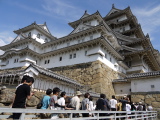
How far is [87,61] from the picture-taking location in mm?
18656

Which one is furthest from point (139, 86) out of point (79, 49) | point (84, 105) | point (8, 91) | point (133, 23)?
point (133, 23)

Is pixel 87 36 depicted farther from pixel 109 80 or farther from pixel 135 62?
pixel 135 62

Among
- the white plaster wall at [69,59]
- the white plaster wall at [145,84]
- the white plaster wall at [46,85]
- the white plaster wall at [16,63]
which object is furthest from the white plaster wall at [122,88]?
the white plaster wall at [16,63]

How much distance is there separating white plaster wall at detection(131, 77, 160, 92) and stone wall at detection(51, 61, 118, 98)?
343 cm

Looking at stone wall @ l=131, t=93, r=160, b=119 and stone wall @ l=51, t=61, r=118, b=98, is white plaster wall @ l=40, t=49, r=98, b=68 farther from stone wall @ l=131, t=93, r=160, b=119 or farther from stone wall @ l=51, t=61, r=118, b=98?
stone wall @ l=131, t=93, r=160, b=119

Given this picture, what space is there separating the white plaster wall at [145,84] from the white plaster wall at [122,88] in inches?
66.6

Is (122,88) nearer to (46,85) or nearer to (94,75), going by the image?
(94,75)

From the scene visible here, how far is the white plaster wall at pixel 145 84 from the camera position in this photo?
15.6m

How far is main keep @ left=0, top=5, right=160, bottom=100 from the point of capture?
45.5 feet

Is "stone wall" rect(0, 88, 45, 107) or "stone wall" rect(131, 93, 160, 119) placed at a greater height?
"stone wall" rect(0, 88, 45, 107)

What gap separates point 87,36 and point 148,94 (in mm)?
11616

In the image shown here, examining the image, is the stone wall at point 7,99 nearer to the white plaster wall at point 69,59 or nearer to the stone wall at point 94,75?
the stone wall at point 94,75

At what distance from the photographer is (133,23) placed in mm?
31969

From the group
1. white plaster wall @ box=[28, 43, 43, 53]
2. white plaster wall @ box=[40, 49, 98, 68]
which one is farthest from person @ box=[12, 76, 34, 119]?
white plaster wall @ box=[28, 43, 43, 53]
